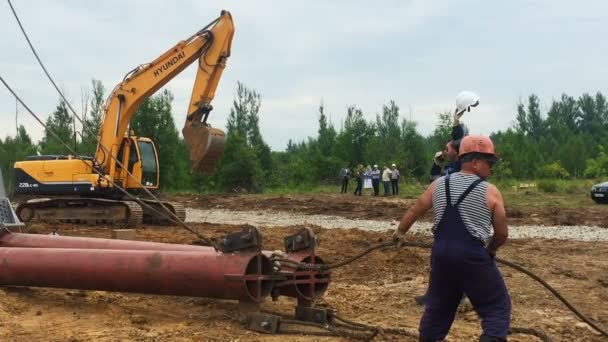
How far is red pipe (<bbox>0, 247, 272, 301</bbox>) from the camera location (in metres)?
6.06

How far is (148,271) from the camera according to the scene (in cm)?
630

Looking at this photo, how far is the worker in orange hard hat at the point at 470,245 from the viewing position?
480cm

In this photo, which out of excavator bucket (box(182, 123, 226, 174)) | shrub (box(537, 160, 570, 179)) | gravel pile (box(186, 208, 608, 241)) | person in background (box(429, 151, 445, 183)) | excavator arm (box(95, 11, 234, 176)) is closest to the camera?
person in background (box(429, 151, 445, 183))

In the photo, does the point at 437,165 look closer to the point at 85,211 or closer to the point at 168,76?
the point at 168,76

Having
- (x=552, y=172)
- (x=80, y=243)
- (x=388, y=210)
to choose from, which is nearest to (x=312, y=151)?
(x=552, y=172)

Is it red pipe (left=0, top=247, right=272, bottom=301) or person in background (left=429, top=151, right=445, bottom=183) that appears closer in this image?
red pipe (left=0, top=247, right=272, bottom=301)

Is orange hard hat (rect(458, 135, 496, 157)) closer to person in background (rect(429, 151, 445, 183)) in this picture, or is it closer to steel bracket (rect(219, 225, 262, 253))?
steel bracket (rect(219, 225, 262, 253))

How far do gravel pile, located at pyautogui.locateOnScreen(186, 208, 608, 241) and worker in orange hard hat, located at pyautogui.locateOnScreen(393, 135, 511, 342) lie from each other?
426 inches

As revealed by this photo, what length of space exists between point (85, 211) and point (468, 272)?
14299mm

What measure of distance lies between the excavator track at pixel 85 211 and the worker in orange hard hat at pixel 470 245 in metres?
13.2

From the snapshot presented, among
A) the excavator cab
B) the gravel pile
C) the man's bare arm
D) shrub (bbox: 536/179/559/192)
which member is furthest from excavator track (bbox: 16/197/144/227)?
shrub (bbox: 536/179/559/192)

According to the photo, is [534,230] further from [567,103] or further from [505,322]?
[567,103]

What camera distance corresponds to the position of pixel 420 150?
174 feet

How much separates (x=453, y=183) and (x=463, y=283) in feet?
2.30
